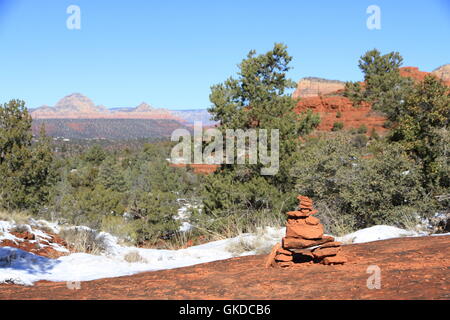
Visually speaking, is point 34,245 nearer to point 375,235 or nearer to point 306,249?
point 306,249

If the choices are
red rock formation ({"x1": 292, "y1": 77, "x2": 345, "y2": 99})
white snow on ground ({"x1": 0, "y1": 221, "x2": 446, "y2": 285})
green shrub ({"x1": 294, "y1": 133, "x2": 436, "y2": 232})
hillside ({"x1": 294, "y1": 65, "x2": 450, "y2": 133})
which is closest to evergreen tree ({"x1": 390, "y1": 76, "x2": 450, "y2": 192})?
green shrub ({"x1": 294, "y1": 133, "x2": 436, "y2": 232})

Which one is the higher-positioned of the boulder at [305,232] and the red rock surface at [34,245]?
the boulder at [305,232]

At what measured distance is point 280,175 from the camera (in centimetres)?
1569

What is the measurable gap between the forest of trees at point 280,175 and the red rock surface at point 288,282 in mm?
4246

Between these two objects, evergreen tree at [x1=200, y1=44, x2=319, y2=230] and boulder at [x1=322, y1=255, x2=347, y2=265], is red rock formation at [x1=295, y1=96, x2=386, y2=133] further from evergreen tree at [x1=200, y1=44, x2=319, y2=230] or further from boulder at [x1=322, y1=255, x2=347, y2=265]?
boulder at [x1=322, y1=255, x2=347, y2=265]

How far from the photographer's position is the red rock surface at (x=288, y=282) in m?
3.77

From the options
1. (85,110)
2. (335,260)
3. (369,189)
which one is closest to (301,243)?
(335,260)

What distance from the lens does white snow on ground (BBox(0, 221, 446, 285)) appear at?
592cm

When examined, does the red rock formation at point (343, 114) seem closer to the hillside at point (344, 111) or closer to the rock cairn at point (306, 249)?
the hillside at point (344, 111)

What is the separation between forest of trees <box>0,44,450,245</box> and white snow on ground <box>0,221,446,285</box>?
1.25m

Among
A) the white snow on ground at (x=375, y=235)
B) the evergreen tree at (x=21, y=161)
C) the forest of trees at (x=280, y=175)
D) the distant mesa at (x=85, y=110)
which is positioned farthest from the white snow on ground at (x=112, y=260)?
the distant mesa at (x=85, y=110)
